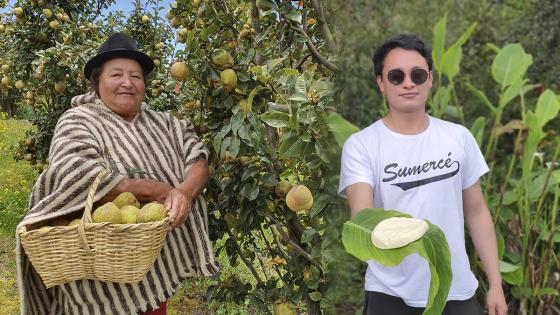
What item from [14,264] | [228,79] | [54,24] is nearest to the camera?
[228,79]

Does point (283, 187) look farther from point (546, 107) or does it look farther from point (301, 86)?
point (546, 107)

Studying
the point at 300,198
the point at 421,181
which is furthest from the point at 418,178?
the point at 300,198

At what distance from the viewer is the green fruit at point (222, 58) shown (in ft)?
5.19

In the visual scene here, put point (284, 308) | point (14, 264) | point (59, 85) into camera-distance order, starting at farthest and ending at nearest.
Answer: point (14, 264)
point (59, 85)
point (284, 308)

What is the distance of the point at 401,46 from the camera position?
0.44 metres

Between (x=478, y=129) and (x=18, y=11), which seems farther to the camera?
(x=18, y=11)

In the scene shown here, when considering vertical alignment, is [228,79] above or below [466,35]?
below

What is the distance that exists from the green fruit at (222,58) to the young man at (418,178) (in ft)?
3.82

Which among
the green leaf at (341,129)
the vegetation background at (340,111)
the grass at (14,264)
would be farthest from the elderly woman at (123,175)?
the green leaf at (341,129)

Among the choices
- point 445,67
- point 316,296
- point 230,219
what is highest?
point 445,67

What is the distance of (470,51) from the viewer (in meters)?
0.41

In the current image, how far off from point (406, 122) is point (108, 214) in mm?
1050

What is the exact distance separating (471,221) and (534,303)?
0.07 metres

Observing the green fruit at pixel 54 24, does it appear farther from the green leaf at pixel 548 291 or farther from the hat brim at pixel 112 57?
the green leaf at pixel 548 291
